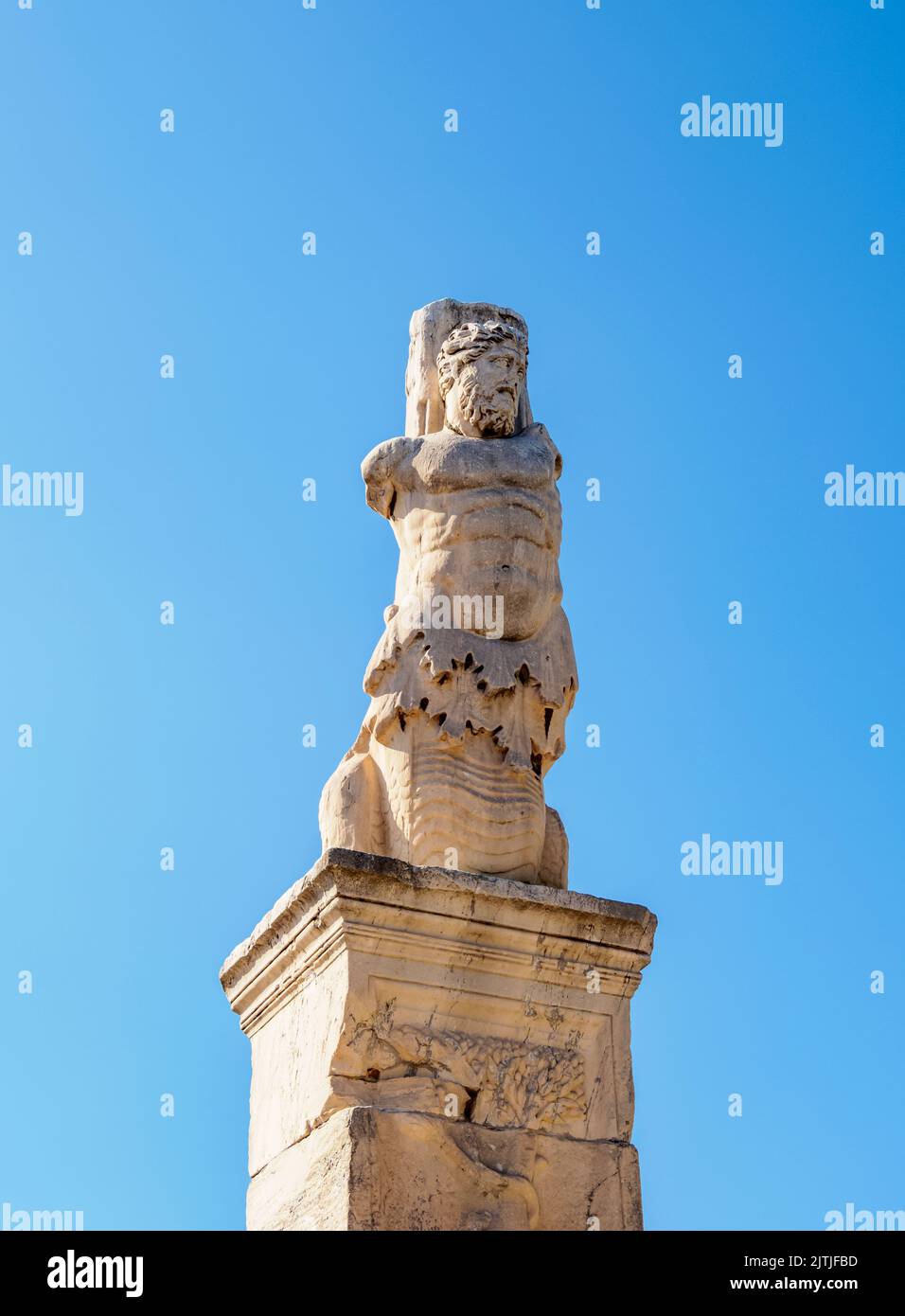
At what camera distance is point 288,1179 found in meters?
7.65

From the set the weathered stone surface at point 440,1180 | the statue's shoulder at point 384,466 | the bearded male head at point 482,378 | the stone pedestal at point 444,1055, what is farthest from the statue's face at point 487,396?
the weathered stone surface at point 440,1180

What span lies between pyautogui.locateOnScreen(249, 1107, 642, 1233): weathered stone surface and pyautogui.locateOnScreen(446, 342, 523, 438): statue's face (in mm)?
3219

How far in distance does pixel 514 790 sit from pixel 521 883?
0.60 m

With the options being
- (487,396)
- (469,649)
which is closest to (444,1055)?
(469,649)

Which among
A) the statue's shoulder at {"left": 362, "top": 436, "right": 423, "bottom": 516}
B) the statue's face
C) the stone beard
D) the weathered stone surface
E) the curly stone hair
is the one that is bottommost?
the weathered stone surface

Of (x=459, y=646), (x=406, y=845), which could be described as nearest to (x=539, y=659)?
(x=459, y=646)

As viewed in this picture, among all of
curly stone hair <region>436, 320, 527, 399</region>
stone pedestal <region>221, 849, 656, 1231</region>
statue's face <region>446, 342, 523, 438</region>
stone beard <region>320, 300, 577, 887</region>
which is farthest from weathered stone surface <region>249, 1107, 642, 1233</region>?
curly stone hair <region>436, 320, 527, 399</region>

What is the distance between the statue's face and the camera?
9.30 metres

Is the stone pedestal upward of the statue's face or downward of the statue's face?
downward

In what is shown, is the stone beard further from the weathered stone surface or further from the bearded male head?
the weathered stone surface

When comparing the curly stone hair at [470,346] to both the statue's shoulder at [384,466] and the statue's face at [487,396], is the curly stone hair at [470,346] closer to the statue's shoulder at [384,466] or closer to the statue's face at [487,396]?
the statue's face at [487,396]

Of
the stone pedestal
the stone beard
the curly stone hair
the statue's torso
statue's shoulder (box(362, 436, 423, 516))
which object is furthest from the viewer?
the curly stone hair

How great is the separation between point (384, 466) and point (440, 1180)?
3.25m
